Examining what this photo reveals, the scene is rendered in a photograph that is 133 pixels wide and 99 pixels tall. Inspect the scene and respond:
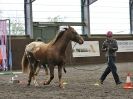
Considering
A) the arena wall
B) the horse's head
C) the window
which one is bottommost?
the arena wall

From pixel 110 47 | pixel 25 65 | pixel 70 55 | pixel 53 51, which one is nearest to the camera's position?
pixel 53 51

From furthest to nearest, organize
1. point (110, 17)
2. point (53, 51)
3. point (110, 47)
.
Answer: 1. point (110, 17)
2. point (110, 47)
3. point (53, 51)

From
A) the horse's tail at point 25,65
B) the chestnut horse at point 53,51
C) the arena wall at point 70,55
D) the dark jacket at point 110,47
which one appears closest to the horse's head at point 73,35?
the chestnut horse at point 53,51

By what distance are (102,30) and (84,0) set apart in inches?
119

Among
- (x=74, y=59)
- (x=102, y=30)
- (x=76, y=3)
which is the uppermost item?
(x=76, y=3)

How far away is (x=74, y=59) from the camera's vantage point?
105 feet

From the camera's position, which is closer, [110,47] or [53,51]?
[53,51]

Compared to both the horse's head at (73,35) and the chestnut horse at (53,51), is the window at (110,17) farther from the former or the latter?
the horse's head at (73,35)

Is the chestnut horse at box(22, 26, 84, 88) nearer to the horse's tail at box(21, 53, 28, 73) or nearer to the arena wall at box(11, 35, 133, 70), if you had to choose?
the horse's tail at box(21, 53, 28, 73)

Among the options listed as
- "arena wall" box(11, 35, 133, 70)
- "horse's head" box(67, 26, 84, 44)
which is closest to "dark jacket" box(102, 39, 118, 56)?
"horse's head" box(67, 26, 84, 44)

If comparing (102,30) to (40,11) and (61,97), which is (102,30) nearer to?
(40,11)

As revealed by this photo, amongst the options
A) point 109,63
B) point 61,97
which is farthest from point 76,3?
point 61,97

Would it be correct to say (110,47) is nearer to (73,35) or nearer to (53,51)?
(73,35)

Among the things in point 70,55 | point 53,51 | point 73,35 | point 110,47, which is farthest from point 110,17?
point 53,51
